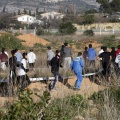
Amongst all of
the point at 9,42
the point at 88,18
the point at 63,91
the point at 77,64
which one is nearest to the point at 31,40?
the point at 9,42

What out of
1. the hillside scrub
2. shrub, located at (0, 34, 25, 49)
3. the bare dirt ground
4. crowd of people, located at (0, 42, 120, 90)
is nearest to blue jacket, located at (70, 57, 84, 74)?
crowd of people, located at (0, 42, 120, 90)

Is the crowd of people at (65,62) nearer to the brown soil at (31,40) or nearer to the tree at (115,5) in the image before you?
the brown soil at (31,40)

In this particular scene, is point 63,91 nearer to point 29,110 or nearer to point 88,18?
point 29,110

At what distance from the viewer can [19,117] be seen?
522 cm

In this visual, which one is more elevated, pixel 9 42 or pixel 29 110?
pixel 29 110

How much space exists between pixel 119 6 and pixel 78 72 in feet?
333

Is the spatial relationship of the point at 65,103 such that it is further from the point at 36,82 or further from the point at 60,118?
the point at 36,82

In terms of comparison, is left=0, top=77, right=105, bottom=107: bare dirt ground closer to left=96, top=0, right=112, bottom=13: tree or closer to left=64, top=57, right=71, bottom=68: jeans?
left=64, top=57, right=71, bottom=68: jeans

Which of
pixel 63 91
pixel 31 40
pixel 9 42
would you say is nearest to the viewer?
pixel 63 91

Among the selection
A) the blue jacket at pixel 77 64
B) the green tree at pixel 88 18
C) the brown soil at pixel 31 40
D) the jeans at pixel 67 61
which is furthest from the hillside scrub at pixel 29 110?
the green tree at pixel 88 18

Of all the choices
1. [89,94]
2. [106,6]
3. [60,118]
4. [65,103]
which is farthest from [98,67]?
[106,6]

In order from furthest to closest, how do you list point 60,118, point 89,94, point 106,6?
point 106,6
point 89,94
point 60,118

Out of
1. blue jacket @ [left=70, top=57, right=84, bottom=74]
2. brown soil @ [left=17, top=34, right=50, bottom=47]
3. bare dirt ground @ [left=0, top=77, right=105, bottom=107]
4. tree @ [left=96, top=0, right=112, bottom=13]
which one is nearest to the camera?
bare dirt ground @ [left=0, top=77, right=105, bottom=107]

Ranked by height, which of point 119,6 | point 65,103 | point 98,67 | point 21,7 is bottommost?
point 21,7
